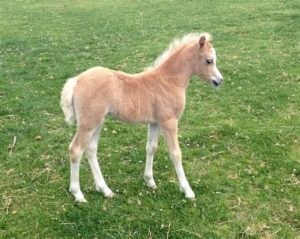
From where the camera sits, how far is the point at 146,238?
16.4 feet

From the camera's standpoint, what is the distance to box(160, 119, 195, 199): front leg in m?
5.63

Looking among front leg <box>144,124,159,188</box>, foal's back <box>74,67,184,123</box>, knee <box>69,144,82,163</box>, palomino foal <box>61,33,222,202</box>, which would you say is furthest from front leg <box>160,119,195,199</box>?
knee <box>69,144,82,163</box>

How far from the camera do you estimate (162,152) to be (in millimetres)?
7031

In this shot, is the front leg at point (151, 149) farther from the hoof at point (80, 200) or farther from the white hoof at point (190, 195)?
the hoof at point (80, 200)

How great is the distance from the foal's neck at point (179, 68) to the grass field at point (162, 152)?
1389 mm

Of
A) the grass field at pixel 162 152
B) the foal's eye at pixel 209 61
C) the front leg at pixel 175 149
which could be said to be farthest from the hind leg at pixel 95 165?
the foal's eye at pixel 209 61

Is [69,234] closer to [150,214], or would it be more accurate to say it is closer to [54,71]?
[150,214]

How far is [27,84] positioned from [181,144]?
4346mm

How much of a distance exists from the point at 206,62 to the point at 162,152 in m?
1.83

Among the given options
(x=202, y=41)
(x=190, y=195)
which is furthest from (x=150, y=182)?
(x=202, y=41)

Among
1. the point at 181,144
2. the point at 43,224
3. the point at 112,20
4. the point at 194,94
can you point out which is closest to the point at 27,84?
the point at 194,94

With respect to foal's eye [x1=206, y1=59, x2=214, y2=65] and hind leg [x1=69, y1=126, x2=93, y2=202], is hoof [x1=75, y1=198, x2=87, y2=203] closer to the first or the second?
hind leg [x1=69, y1=126, x2=93, y2=202]

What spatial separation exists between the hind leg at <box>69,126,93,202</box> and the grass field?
0.15m

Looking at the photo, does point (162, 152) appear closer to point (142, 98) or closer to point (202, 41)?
point (142, 98)
